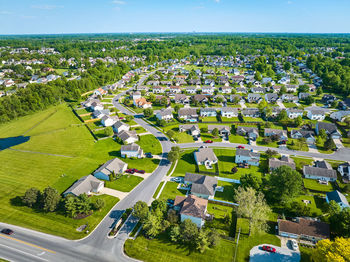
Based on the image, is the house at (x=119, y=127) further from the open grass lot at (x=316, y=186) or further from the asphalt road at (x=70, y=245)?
the open grass lot at (x=316, y=186)

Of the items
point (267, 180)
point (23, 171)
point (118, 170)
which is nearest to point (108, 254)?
point (118, 170)

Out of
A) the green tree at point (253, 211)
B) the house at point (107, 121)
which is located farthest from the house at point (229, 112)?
the green tree at point (253, 211)

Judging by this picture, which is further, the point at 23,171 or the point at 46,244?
the point at 23,171

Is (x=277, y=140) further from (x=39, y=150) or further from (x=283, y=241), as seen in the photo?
(x=39, y=150)

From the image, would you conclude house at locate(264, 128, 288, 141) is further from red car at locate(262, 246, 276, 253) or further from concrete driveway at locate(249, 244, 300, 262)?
red car at locate(262, 246, 276, 253)

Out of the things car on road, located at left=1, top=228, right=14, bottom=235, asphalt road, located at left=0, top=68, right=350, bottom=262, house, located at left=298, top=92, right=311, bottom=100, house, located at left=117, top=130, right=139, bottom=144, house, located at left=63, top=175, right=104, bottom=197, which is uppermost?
house, located at left=298, top=92, right=311, bottom=100

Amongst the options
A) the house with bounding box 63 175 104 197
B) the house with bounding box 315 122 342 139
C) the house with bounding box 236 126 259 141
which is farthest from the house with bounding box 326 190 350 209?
the house with bounding box 63 175 104 197
